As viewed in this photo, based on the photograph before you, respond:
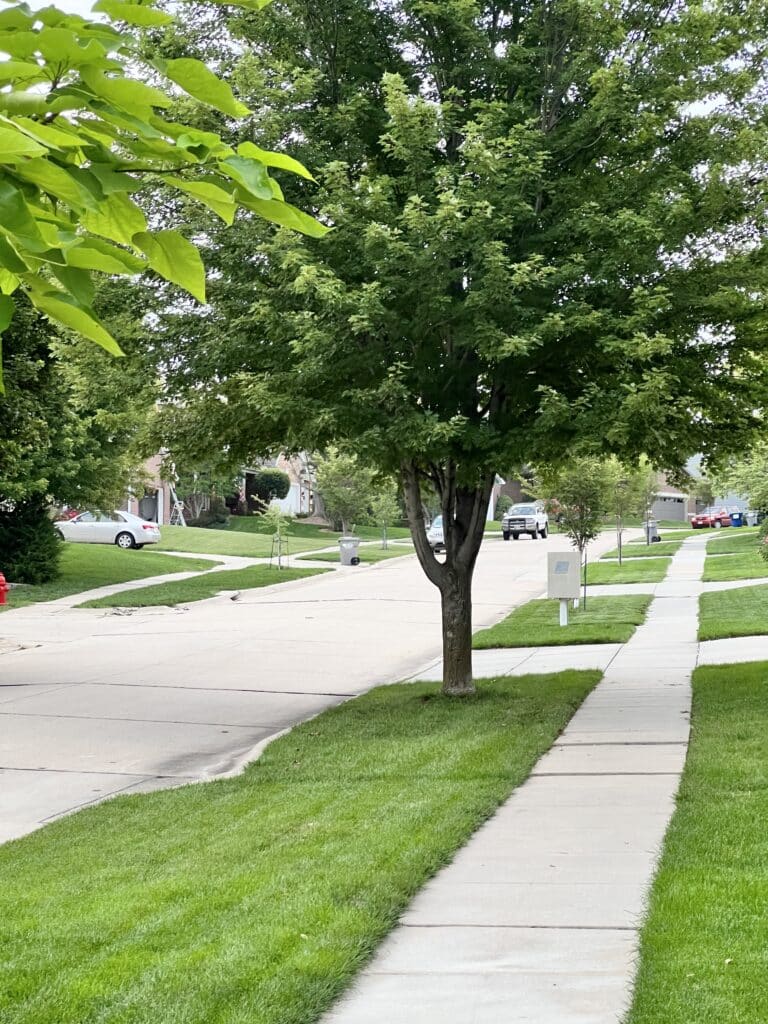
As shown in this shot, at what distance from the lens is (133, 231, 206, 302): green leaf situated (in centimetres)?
181

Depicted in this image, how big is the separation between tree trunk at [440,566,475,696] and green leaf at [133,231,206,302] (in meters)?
10.5

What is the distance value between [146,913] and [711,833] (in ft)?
10.1

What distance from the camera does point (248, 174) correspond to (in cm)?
169

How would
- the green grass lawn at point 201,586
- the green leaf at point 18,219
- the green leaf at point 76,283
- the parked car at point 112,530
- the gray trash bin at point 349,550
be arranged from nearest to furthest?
the green leaf at point 18,219, the green leaf at point 76,283, the green grass lawn at point 201,586, the gray trash bin at point 349,550, the parked car at point 112,530

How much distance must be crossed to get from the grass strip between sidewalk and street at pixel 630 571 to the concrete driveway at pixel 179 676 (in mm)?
2772

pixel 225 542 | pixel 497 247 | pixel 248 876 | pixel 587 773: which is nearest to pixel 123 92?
pixel 248 876

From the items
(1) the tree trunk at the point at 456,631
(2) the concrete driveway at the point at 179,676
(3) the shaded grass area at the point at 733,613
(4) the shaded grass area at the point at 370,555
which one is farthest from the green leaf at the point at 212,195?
(4) the shaded grass area at the point at 370,555

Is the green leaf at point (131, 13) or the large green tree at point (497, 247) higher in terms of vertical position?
the large green tree at point (497, 247)

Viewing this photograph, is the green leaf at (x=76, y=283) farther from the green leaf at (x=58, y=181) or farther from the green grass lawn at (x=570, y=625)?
the green grass lawn at (x=570, y=625)

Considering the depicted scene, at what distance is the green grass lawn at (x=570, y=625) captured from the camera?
18.0 m

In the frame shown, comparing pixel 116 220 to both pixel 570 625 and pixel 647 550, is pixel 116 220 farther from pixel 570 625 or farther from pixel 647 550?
pixel 647 550

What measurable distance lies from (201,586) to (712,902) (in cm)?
2639

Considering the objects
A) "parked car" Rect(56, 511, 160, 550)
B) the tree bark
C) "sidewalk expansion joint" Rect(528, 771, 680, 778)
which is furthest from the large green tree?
"parked car" Rect(56, 511, 160, 550)

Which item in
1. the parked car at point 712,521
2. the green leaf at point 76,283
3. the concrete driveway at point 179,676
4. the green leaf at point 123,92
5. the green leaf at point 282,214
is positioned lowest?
the concrete driveway at point 179,676
